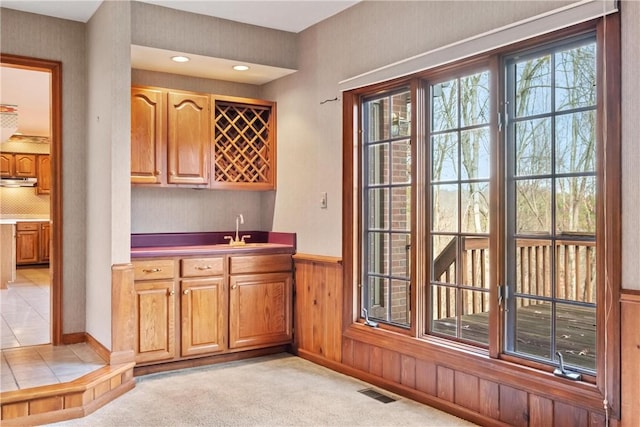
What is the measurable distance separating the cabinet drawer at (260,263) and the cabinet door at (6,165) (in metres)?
9.02

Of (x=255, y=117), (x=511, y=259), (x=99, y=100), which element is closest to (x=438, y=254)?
(x=511, y=259)

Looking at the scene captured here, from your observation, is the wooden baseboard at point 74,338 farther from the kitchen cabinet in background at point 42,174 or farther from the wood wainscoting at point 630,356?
the kitchen cabinet in background at point 42,174

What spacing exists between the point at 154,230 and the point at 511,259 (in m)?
2.94

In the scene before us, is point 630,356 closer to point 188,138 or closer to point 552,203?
point 552,203

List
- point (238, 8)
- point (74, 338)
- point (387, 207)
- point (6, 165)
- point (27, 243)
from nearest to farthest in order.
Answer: point (387, 207) < point (238, 8) < point (74, 338) < point (27, 243) < point (6, 165)

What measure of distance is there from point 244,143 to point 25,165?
28.1 ft

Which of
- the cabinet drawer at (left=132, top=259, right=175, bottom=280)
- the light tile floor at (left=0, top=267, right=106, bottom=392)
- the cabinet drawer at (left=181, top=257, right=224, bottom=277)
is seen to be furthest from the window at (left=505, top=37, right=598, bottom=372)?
the light tile floor at (left=0, top=267, right=106, bottom=392)

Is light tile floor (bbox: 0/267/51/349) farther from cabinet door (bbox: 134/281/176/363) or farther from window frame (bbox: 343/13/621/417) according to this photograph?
window frame (bbox: 343/13/621/417)

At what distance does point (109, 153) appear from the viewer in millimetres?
3695

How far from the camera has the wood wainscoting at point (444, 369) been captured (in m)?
2.44

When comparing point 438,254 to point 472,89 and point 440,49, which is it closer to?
point 472,89

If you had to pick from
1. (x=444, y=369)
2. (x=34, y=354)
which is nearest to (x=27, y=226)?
(x=34, y=354)

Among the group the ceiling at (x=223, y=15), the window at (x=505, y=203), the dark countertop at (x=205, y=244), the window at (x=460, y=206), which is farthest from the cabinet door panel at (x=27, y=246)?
the window at (x=460, y=206)

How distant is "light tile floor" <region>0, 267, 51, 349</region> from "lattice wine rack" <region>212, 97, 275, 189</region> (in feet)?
6.56
